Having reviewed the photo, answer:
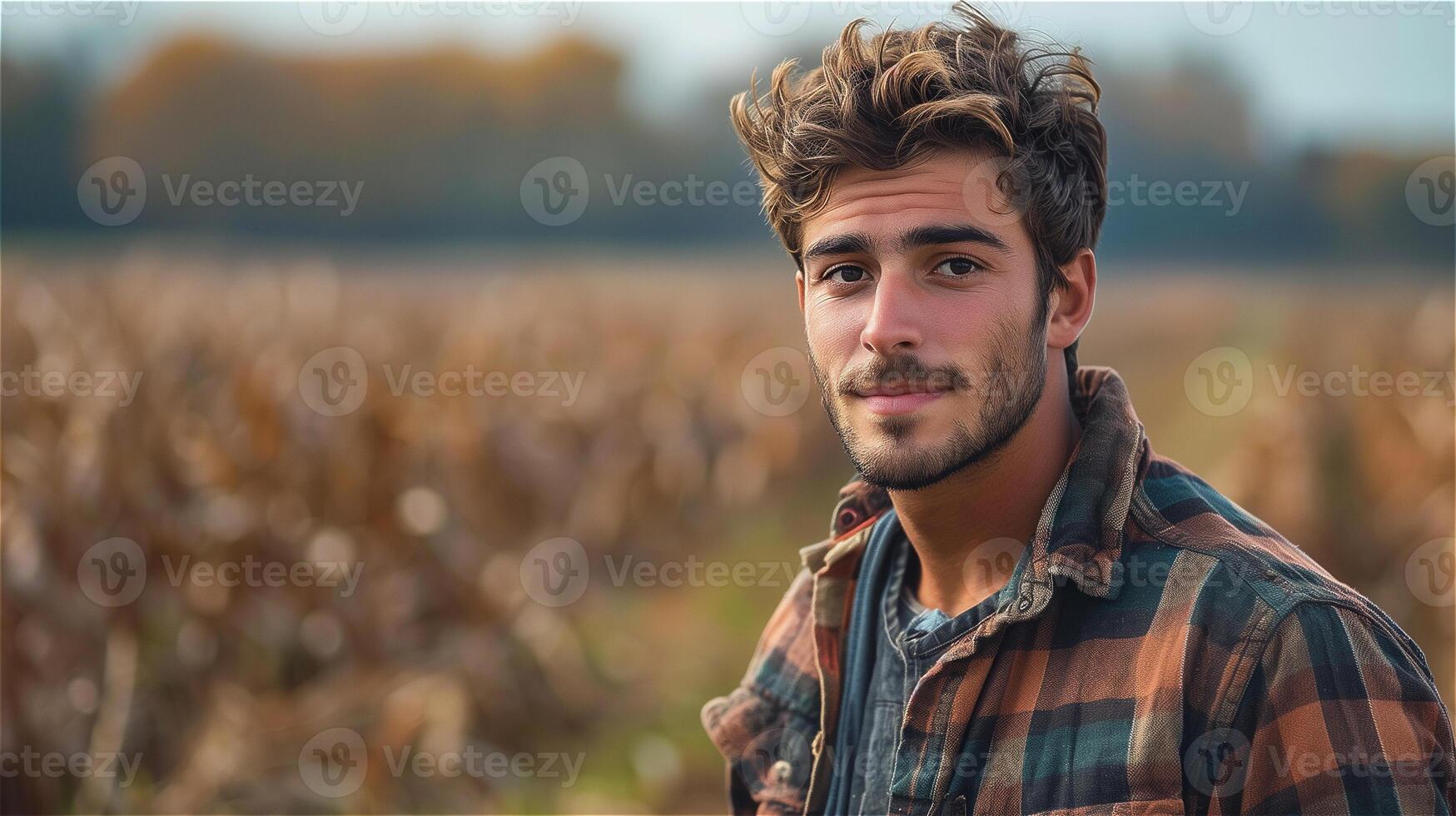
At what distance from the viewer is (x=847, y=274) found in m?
1.59

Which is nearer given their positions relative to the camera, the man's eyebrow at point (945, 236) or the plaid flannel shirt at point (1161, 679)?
the plaid flannel shirt at point (1161, 679)

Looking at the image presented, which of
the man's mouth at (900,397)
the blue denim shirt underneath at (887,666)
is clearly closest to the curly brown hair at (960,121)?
the man's mouth at (900,397)

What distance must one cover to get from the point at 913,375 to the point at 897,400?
0.04 metres

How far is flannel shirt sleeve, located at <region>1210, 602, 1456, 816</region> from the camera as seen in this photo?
1141 mm

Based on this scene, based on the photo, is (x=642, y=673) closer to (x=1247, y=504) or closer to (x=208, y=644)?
(x=208, y=644)

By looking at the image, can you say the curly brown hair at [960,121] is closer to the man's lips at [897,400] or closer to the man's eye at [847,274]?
the man's eye at [847,274]

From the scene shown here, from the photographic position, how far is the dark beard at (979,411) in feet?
4.83

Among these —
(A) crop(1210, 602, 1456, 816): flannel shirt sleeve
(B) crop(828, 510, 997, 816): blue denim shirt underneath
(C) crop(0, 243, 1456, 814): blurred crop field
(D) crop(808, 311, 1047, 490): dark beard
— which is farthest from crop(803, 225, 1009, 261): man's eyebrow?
(C) crop(0, 243, 1456, 814): blurred crop field

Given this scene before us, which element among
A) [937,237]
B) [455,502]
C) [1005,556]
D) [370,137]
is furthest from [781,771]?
[370,137]

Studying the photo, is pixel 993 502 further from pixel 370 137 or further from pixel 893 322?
pixel 370 137

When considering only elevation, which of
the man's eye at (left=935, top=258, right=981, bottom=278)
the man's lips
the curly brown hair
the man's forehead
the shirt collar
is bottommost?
the shirt collar

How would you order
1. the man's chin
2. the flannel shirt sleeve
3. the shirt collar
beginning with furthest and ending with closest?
the man's chin < the shirt collar < the flannel shirt sleeve

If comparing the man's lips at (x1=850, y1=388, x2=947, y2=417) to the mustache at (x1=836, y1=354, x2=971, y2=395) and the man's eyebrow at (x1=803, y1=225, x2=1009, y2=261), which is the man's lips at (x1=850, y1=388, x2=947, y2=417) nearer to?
the mustache at (x1=836, y1=354, x2=971, y2=395)

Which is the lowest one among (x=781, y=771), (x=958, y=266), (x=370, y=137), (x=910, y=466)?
(x=781, y=771)
